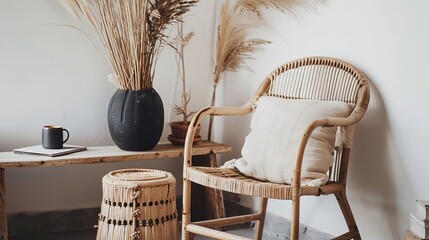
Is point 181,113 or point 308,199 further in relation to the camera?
point 181,113

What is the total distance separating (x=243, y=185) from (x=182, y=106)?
1.17 m

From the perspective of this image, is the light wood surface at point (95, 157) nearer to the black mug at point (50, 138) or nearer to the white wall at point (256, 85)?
the black mug at point (50, 138)

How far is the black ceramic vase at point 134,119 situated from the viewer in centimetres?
245

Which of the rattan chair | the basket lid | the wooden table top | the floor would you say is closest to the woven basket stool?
the basket lid

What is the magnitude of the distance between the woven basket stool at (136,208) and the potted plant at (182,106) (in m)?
0.57

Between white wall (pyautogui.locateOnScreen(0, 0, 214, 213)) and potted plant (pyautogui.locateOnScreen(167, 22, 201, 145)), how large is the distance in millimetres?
302

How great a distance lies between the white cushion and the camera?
1944 millimetres

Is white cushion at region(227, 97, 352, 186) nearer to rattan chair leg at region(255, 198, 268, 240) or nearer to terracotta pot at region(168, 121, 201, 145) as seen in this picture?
rattan chair leg at region(255, 198, 268, 240)

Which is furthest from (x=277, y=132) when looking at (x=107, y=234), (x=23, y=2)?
(x=23, y=2)

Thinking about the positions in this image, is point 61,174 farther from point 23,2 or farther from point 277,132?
point 277,132

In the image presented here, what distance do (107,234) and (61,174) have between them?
2.21 feet

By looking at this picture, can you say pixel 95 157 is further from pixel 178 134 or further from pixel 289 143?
pixel 289 143

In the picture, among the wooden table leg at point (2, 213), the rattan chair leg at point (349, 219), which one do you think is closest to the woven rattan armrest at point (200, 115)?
the rattan chair leg at point (349, 219)

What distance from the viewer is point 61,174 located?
2641 millimetres
